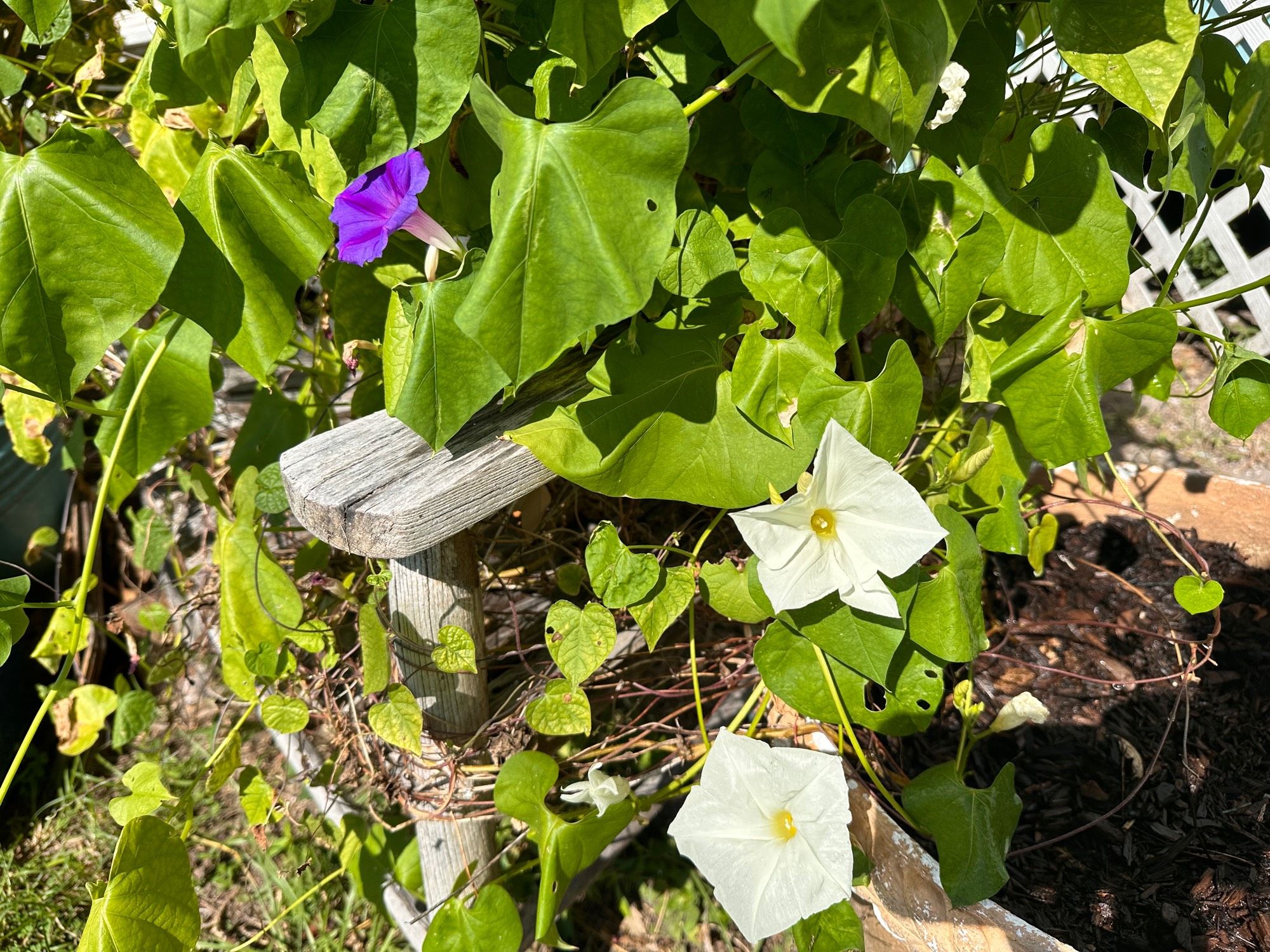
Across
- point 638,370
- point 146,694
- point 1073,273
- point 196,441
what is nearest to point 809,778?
point 638,370

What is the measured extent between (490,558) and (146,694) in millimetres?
639

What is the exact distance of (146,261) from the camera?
2.39 ft

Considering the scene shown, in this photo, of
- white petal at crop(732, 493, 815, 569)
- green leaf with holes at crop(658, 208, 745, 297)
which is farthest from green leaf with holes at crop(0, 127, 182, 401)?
white petal at crop(732, 493, 815, 569)

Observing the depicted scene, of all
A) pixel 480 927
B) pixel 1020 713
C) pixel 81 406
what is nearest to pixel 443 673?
pixel 480 927

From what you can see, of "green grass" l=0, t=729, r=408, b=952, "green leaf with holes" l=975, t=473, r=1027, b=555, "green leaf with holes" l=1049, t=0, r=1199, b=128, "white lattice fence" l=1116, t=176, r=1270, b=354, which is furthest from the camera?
"white lattice fence" l=1116, t=176, r=1270, b=354

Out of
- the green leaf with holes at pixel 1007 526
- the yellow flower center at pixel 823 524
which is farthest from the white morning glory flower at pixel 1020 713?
the yellow flower center at pixel 823 524

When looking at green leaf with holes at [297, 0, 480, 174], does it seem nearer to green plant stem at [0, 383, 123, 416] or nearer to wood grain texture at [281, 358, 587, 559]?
wood grain texture at [281, 358, 587, 559]

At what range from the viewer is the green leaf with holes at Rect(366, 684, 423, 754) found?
3.33 ft

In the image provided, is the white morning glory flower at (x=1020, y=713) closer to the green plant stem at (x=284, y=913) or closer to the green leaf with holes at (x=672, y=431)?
the green leaf with holes at (x=672, y=431)

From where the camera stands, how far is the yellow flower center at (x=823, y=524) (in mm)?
786

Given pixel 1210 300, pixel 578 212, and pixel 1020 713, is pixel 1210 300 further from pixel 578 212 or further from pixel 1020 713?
pixel 578 212

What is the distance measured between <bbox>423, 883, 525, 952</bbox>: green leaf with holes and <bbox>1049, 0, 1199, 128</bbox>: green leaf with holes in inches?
40.8

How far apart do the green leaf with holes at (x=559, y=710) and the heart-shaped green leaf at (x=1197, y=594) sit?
0.69 metres

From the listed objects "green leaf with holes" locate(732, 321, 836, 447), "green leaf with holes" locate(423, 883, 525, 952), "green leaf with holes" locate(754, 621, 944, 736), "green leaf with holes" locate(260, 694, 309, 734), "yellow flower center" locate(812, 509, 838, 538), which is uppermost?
"green leaf with holes" locate(732, 321, 836, 447)
